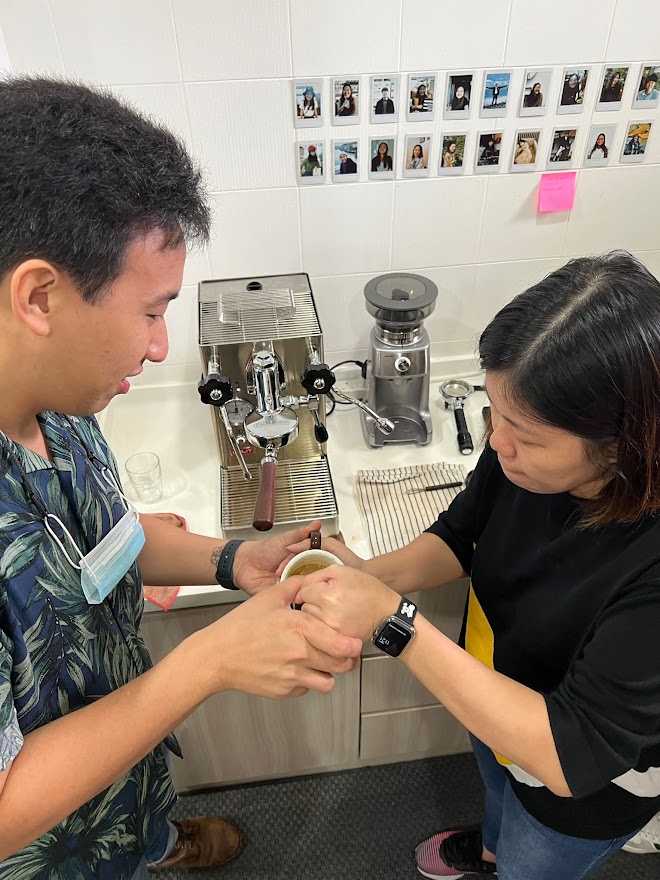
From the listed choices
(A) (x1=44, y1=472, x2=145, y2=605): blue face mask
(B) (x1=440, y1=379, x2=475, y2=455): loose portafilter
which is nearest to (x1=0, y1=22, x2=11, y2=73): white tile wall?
(A) (x1=44, y1=472, x2=145, y2=605): blue face mask

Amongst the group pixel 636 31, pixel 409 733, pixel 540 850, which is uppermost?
pixel 636 31

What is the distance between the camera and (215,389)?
111 centimetres

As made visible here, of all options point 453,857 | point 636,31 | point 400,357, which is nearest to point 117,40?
point 400,357

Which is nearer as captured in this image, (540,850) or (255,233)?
(540,850)

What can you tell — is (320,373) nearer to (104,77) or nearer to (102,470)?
(102,470)

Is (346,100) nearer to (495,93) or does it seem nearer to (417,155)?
(417,155)

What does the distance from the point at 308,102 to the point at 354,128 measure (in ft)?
0.38

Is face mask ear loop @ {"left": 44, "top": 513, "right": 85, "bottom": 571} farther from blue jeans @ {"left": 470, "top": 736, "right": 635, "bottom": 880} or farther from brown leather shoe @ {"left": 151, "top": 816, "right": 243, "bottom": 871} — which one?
brown leather shoe @ {"left": 151, "top": 816, "right": 243, "bottom": 871}

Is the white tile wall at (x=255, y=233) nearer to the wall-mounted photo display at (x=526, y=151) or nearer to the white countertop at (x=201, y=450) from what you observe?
the white countertop at (x=201, y=450)

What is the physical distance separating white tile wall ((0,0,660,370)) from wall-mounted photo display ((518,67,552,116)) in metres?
0.02

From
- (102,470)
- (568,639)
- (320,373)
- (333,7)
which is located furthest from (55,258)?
(333,7)

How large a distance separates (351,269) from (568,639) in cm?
105

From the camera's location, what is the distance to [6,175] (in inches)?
22.5

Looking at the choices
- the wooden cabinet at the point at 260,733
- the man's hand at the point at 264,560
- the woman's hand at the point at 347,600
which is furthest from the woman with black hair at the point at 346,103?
the wooden cabinet at the point at 260,733
